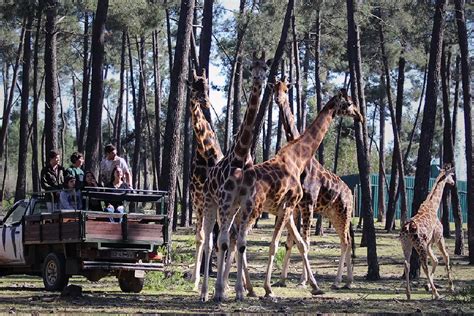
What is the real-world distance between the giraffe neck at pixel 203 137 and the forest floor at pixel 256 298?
2.69m

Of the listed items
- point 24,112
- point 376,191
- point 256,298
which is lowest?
point 256,298

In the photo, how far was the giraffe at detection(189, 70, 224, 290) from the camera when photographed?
19.8 m

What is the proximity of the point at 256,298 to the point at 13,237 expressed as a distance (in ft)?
17.7

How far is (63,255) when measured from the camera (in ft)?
60.8

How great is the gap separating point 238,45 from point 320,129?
23.4 meters

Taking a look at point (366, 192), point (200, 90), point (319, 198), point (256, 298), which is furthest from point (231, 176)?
point (366, 192)

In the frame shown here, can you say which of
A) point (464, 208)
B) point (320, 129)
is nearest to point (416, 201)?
point (320, 129)

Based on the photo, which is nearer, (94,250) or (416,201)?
(94,250)

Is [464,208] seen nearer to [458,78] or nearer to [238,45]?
[458,78]

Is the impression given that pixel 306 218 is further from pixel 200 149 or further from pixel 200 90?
pixel 200 90

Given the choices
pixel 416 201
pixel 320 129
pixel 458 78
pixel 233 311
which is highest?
pixel 458 78

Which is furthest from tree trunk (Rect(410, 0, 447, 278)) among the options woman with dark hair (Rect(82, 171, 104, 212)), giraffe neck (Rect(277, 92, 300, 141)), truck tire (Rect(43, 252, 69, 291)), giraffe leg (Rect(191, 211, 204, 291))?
truck tire (Rect(43, 252, 69, 291))

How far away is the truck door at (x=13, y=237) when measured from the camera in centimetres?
1967

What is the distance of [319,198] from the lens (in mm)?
22328
